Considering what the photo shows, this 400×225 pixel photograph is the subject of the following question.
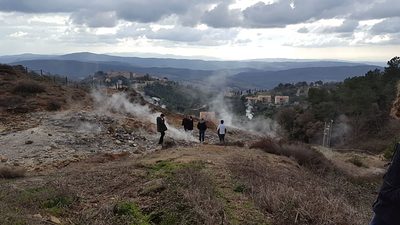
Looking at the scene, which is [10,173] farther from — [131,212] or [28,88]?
[28,88]

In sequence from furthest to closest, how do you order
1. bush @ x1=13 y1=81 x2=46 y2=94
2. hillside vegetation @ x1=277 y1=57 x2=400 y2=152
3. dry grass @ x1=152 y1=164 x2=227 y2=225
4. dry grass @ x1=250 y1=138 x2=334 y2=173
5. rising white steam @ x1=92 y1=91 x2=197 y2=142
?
hillside vegetation @ x1=277 y1=57 x2=400 y2=152
bush @ x1=13 y1=81 x2=46 y2=94
rising white steam @ x1=92 y1=91 x2=197 y2=142
dry grass @ x1=250 y1=138 x2=334 y2=173
dry grass @ x1=152 y1=164 x2=227 y2=225

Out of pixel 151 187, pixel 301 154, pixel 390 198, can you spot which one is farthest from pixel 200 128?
pixel 390 198

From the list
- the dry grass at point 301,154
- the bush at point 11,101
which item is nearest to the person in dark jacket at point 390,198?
the dry grass at point 301,154

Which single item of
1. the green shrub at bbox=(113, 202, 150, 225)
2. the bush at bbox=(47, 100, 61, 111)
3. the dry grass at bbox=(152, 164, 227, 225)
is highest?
the dry grass at bbox=(152, 164, 227, 225)

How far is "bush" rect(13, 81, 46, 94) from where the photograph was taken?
81.5 feet

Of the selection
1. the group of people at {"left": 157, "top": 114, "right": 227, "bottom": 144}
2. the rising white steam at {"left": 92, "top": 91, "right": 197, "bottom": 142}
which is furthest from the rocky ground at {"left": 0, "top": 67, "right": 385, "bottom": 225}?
the rising white steam at {"left": 92, "top": 91, "right": 197, "bottom": 142}

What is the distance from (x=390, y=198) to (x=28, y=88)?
24.6m

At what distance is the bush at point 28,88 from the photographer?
24828mm

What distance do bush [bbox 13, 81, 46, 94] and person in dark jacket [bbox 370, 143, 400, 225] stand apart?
24.1 meters

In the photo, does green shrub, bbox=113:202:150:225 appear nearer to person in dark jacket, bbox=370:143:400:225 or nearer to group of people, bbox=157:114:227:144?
person in dark jacket, bbox=370:143:400:225

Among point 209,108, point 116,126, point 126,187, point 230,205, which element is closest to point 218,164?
point 126,187

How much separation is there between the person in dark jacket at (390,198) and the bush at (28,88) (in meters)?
24.1

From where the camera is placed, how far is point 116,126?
65.8 ft

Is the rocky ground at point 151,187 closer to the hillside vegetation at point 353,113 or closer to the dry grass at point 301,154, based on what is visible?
the dry grass at point 301,154
